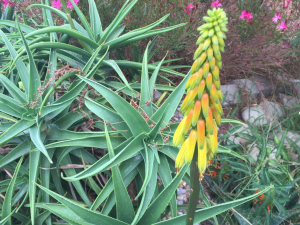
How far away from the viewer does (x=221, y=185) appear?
1871mm

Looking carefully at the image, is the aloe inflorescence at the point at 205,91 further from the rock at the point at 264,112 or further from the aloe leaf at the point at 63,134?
the rock at the point at 264,112

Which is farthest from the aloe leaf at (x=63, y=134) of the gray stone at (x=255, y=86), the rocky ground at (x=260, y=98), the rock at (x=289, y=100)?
the rock at (x=289, y=100)

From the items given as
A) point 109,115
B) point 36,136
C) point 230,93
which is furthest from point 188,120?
point 230,93

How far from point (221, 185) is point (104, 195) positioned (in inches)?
44.5

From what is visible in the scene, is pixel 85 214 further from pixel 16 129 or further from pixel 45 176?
pixel 16 129

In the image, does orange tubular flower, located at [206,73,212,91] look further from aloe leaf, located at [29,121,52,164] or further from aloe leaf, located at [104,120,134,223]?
aloe leaf, located at [29,121,52,164]

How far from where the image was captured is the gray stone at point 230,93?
2.69 meters

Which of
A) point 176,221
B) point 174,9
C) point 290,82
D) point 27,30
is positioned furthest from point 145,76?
point 290,82

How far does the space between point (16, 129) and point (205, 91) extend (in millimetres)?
1068

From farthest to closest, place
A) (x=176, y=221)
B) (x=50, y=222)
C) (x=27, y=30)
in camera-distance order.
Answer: (x=27, y=30) → (x=50, y=222) → (x=176, y=221)

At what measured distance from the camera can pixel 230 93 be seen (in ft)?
9.23

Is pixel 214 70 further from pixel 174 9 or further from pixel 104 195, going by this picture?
pixel 174 9

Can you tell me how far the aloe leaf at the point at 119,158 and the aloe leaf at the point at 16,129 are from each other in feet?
1.47

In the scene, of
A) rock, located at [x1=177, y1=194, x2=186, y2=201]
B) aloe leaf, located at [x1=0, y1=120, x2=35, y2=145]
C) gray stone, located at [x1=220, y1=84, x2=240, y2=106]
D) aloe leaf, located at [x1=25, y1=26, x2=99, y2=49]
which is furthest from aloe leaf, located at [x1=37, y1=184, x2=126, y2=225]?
gray stone, located at [x1=220, y1=84, x2=240, y2=106]
